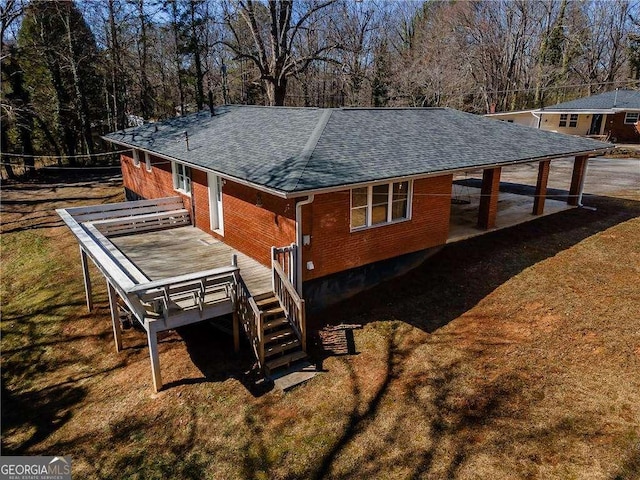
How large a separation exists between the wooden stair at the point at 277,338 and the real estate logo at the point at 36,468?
3.93 m

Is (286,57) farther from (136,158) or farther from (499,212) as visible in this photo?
(499,212)

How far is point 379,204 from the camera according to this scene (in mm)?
11492

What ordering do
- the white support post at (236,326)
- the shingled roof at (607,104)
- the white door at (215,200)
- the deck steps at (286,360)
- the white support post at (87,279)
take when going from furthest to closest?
1. the shingled roof at (607,104)
2. the white door at (215,200)
3. the white support post at (87,279)
4. the white support post at (236,326)
5. the deck steps at (286,360)

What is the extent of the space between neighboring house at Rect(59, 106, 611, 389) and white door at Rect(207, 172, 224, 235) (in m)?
0.05

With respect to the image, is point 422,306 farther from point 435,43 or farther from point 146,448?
point 435,43

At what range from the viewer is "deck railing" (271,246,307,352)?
950 cm

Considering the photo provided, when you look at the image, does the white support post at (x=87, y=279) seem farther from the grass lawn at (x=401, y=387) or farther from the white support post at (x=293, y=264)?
the white support post at (x=293, y=264)

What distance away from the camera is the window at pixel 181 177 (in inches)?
603

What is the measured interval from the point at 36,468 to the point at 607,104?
43.4 meters

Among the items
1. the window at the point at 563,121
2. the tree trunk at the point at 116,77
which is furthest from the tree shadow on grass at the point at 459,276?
the tree trunk at the point at 116,77

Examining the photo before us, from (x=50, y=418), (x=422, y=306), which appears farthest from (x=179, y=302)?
(x=422, y=306)

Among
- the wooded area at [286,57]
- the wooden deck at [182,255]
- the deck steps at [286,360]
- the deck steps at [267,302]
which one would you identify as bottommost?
the deck steps at [286,360]

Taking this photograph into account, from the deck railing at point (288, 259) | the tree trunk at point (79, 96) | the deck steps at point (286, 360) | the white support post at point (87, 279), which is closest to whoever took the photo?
the deck steps at point (286, 360)

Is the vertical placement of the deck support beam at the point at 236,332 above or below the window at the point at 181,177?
below
